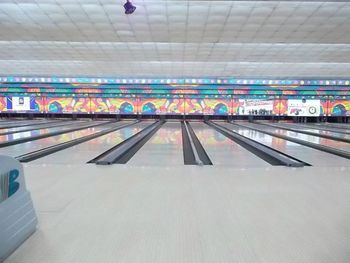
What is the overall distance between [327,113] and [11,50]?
17026mm

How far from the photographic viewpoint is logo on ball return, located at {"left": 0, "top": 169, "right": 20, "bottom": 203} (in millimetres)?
1463

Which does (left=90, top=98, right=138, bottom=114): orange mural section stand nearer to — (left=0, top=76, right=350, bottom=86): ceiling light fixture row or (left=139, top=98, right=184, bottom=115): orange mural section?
(left=139, top=98, right=184, bottom=115): orange mural section

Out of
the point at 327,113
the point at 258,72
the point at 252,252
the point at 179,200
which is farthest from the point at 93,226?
the point at 327,113

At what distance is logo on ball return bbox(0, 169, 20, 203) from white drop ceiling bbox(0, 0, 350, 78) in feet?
19.6

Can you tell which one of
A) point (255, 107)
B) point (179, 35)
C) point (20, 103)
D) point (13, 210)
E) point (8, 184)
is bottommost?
point (13, 210)

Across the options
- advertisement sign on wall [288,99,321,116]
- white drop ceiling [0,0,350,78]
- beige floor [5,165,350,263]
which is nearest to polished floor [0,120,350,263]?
beige floor [5,165,350,263]

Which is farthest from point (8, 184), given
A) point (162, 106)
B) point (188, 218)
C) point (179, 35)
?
point (162, 106)

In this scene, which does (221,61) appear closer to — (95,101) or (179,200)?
(95,101)

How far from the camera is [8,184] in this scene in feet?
4.98

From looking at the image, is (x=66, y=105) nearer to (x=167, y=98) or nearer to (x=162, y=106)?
(x=162, y=106)

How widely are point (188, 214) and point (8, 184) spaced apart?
108cm

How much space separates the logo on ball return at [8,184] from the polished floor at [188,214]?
0.27m

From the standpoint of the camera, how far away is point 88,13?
294 inches

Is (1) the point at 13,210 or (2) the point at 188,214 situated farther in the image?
(2) the point at 188,214
